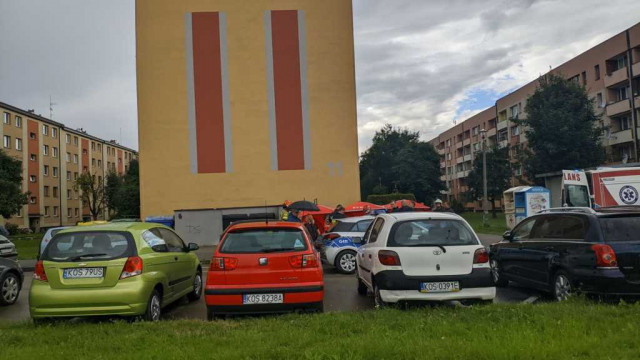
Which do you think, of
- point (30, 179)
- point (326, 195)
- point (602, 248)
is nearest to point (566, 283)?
point (602, 248)

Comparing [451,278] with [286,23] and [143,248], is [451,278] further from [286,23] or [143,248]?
[286,23]

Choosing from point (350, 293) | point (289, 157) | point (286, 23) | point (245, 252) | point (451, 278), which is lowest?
point (350, 293)

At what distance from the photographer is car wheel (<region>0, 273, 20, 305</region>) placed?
917 centimetres

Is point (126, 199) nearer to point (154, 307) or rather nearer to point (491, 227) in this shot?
point (491, 227)

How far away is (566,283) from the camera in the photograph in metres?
7.70

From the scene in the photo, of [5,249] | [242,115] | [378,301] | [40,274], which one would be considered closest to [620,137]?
[242,115]

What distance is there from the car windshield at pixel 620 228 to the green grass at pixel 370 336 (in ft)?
3.76

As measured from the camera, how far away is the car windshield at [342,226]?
13.4 metres

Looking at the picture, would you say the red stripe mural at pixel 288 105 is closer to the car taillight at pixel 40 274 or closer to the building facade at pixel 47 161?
the car taillight at pixel 40 274

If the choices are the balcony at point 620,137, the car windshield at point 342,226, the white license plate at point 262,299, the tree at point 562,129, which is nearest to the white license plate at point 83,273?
the white license plate at point 262,299

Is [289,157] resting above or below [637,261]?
above

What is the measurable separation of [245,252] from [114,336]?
190 centimetres

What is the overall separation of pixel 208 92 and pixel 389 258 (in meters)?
23.8

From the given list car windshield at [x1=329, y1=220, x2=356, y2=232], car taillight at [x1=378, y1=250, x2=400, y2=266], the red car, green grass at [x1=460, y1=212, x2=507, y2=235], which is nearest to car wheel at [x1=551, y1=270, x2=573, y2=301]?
car taillight at [x1=378, y1=250, x2=400, y2=266]
